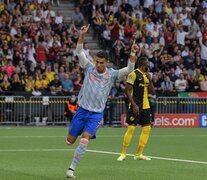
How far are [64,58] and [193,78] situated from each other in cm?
635

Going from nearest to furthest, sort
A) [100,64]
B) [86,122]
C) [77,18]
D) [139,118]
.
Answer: [100,64]
[86,122]
[139,118]
[77,18]

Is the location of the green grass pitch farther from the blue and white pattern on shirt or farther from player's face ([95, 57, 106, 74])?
player's face ([95, 57, 106, 74])

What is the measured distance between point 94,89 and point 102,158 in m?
3.88

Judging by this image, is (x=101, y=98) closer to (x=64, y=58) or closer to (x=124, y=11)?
(x=64, y=58)

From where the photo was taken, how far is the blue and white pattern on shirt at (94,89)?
14570 millimetres

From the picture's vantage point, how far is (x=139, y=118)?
18625 mm

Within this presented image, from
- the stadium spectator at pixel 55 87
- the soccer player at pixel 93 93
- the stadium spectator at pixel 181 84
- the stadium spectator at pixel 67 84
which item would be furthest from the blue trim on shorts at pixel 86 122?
the stadium spectator at pixel 181 84

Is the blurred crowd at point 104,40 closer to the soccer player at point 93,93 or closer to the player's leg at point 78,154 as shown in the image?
the soccer player at point 93,93

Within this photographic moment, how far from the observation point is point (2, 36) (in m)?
33.8

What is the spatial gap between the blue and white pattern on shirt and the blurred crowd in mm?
18328

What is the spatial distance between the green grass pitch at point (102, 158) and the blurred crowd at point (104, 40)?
6.71 metres

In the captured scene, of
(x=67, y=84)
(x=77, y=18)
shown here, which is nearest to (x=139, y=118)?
(x=67, y=84)

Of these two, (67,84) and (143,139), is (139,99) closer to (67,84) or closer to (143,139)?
(143,139)

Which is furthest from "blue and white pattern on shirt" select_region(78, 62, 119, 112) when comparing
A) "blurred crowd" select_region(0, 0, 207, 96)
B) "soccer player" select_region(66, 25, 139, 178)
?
"blurred crowd" select_region(0, 0, 207, 96)
